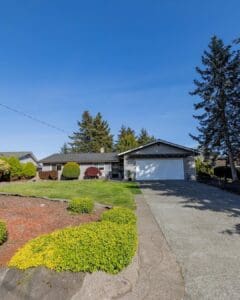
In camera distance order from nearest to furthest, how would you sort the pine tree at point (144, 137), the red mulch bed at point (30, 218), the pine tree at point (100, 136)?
the red mulch bed at point (30, 218)
the pine tree at point (144, 137)
the pine tree at point (100, 136)

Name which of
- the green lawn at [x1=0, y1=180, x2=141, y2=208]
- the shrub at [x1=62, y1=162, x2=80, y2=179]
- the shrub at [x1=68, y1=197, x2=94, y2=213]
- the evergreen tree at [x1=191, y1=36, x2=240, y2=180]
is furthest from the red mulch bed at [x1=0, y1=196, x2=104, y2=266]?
the shrub at [x1=62, y1=162, x2=80, y2=179]

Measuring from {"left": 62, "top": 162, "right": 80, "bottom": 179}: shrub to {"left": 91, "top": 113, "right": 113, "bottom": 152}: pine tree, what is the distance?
76.9 ft

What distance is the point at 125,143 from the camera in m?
45.5

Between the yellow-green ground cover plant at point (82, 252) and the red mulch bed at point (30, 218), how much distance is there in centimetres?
85

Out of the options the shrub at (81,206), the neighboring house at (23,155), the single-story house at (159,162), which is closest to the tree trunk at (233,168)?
the single-story house at (159,162)

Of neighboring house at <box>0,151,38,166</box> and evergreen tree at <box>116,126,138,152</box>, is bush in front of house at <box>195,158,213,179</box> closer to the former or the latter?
evergreen tree at <box>116,126,138,152</box>

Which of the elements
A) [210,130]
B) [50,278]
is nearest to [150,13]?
[50,278]

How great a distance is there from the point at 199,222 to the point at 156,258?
9.99 ft

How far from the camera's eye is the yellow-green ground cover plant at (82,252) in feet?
11.1

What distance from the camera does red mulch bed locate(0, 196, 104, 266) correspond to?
5.00 meters

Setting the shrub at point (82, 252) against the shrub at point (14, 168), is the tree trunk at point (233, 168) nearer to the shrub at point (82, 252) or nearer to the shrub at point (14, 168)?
the shrub at point (82, 252)

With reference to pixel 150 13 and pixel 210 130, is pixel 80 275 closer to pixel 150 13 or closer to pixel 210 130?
pixel 150 13

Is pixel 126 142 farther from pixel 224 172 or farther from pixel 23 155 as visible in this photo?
pixel 224 172

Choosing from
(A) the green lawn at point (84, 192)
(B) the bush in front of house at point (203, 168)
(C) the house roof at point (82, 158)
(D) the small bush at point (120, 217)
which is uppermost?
(C) the house roof at point (82, 158)
